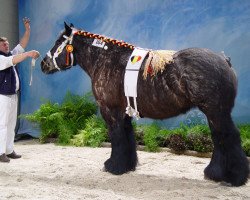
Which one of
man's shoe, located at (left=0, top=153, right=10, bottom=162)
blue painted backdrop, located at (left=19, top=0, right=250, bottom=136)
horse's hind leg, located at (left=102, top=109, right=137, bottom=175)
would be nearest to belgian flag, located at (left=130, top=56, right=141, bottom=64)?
horse's hind leg, located at (left=102, top=109, right=137, bottom=175)

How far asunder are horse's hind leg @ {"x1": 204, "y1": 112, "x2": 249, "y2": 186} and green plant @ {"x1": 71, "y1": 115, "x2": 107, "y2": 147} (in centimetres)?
319

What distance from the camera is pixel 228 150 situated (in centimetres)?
386

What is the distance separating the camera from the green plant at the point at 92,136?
6855 millimetres

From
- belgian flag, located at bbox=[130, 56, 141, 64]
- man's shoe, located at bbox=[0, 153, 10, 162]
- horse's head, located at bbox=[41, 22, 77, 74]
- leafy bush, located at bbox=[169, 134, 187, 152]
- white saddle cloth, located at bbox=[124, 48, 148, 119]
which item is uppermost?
horse's head, located at bbox=[41, 22, 77, 74]

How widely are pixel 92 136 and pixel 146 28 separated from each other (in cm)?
218

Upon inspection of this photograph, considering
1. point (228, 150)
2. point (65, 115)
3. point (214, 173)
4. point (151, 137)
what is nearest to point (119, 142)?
point (214, 173)

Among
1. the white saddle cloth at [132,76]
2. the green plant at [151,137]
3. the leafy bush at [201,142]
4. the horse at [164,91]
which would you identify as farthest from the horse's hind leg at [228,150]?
the green plant at [151,137]

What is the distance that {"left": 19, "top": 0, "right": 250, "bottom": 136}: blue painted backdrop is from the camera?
611 centimetres

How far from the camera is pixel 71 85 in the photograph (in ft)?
25.5

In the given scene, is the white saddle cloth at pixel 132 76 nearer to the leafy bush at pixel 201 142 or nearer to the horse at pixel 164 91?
the horse at pixel 164 91

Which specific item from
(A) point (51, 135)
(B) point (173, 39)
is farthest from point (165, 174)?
(A) point (51, 135)

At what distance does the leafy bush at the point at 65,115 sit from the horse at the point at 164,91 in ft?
8.12

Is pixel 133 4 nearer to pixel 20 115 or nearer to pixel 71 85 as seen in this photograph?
pixel 71 85

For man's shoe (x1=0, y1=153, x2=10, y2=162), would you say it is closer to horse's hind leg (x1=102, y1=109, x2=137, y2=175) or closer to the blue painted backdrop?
horse's hind leg (x1=102, y1=109, x2=137, y2=175)
